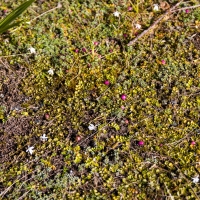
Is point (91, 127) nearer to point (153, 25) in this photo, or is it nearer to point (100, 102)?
point (100, 102)

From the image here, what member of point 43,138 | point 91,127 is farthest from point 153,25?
point 43,138

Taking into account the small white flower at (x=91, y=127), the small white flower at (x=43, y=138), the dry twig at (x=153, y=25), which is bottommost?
the small white flower at (x=91, y=127)

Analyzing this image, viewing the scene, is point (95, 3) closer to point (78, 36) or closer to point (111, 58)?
point (78, 36)

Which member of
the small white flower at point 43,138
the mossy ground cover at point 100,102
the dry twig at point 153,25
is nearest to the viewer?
the mossy ground cover at point 100,102

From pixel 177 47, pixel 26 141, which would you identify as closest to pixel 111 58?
pixel 177 47

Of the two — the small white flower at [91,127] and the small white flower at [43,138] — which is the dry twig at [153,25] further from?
the small white flower at [43,138]

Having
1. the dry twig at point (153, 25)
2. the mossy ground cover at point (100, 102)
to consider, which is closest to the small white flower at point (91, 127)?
the mossy ground cover at point (100, 102)

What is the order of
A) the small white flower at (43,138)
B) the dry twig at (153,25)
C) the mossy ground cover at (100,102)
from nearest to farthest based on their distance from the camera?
the mossy ground cover at (100,102), the small white flower at (43,138), the dry twig at (153,25)

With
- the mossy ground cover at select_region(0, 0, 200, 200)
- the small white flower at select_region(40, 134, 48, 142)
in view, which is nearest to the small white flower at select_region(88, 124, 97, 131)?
the mossy ground cover at select_region(0, 0, 200, 200)
